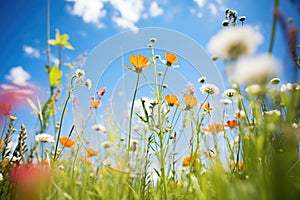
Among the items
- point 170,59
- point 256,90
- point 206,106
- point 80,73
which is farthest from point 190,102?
point 256,90

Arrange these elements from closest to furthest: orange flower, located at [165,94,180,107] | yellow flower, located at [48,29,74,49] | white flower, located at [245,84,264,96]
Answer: white flower, located at [245,84,264,96], yellow flower, located at [48,29,74,49], orange flower, located at [165,94,180,107]

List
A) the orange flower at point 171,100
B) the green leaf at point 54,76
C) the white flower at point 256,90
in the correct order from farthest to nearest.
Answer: the orange flower at point 171,100
the green leaf at point 54,76
the white flower at point 256,90

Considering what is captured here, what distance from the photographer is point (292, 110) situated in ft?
0.96

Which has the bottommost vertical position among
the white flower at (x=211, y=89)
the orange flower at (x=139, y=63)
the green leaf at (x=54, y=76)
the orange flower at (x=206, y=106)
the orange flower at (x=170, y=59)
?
the green leaf at (x=54, y=76)

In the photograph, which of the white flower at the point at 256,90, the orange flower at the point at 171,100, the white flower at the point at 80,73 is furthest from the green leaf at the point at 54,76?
the white flower at the point at 256,90

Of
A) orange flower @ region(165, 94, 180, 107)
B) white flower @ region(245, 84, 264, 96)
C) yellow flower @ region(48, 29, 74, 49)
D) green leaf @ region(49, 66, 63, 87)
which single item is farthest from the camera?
orange flower @ region(165, 94, 180, 107)

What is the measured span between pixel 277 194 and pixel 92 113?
1.38 m

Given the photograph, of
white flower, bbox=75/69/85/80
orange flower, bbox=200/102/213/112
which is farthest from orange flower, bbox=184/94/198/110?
white flower, bbox=75/69/85/80

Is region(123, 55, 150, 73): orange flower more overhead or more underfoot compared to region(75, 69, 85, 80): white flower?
more overhead

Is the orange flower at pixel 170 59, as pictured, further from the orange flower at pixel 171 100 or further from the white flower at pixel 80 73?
the white flower at pixel 80 73

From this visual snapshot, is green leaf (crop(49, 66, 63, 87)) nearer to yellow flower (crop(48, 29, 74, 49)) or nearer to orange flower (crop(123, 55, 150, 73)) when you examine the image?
yellow flower (crop(48, 29, 74, 49))

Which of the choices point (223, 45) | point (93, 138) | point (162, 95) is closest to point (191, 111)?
point (162, 95)

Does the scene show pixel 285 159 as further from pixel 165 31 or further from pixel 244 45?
pixel 165 31

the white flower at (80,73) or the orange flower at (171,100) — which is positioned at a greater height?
the white flower at (80,73)
